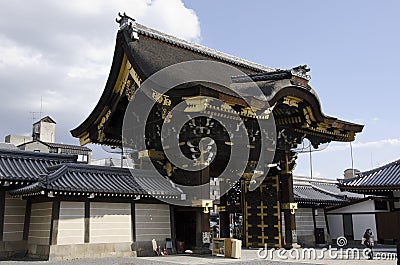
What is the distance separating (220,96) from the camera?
1226 centimetres

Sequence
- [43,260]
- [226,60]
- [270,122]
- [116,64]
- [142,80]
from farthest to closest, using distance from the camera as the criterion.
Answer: [226,60], [270,122], [116,64], [142,80], [43,260]

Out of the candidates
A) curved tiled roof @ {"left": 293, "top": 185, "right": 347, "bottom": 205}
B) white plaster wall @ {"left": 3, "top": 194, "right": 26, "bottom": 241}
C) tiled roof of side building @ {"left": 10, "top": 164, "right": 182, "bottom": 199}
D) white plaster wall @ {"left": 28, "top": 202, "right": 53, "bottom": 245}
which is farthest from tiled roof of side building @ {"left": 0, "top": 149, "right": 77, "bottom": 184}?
curved tiled roof @ {"left": 293, "top": 185, "right": 347, "bottom": 205}

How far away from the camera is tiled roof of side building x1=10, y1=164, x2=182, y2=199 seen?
11.5 m

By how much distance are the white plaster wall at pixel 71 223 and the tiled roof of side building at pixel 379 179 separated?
10.1 metres

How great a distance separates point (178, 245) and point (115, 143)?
5.41 meters

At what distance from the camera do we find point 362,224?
22.3 meters

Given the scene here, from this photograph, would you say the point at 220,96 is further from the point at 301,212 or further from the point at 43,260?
the point at 301,212

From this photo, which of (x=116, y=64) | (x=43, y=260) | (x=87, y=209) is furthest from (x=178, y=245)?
(x=116, y=64)

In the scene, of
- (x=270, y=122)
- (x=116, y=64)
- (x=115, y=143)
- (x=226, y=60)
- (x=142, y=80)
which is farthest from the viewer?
(x=226, y=60)

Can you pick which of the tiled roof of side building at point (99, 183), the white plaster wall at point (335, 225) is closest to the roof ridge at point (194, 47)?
the tiled roof of side building at point (99, 183)

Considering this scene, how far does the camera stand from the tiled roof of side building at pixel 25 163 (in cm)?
1296

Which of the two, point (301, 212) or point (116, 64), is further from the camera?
point (301, 212)

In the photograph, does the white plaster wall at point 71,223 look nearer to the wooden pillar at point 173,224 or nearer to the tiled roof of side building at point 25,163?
the tiled roof of side building at point 25,163

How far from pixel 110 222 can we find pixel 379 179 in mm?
10720
